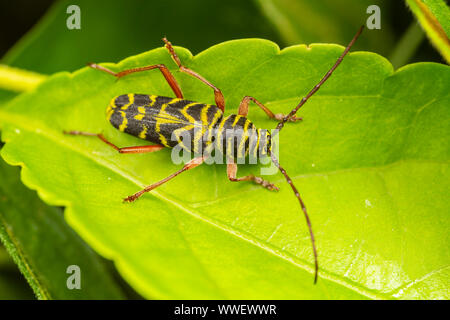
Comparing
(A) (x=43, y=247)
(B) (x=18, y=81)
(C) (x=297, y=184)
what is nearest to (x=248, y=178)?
(C) (x=297, y=184)

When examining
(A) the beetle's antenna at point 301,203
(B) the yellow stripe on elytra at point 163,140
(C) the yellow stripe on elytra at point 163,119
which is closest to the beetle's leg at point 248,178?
(A) the beetle's antenna at point 301,203

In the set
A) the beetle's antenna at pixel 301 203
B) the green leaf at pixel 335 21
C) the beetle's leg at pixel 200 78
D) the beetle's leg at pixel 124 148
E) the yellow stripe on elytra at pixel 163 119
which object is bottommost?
the beetle's antenna at pixel 301 203

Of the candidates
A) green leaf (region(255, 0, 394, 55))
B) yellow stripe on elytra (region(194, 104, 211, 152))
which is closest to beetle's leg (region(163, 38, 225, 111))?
yellow stripe on elytra (region(194, 104, 211, 152))

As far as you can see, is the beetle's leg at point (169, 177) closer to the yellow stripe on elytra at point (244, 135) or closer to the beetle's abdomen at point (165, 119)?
the beetle's abdomen at point (165, 119)

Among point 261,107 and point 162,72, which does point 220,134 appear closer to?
point 261,107

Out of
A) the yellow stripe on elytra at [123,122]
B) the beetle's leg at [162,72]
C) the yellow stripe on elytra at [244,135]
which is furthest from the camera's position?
the yellow stripe on elytra at [244,135]

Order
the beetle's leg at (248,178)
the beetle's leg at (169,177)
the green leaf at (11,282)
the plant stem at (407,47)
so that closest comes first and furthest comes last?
the beetle's leg at (169,177), the beetle's leg at (248,178), the green leaf at (11,282), the plant stem at (407,47)
